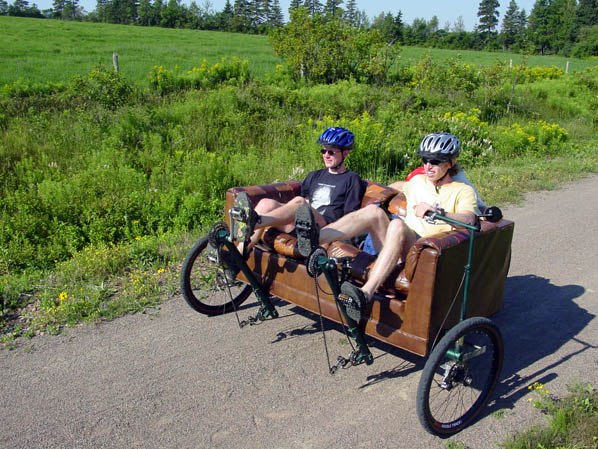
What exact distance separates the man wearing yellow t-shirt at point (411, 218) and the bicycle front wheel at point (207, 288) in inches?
39.0

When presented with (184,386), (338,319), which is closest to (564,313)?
(338,319)

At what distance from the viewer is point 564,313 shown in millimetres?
4980

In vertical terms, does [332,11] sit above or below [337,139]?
above

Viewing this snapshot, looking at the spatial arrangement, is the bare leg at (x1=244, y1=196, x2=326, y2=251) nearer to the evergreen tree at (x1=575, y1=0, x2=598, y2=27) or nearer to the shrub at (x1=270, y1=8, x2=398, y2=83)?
the shrub at (x1=270, y1=8, x2=398, y2=83)

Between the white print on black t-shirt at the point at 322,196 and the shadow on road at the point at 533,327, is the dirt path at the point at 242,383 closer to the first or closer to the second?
the shadow on road at the point at 533,327

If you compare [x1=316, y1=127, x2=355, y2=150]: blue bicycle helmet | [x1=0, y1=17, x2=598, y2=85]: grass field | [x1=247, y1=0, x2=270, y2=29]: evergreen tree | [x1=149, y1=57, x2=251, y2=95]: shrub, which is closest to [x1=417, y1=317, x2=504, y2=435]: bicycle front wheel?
[x1=316, y1=127, x2=355, y2=150]: blue bicycle helmet

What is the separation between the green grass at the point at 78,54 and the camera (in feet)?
58.5

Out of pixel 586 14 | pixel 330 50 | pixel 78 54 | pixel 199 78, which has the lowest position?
pixel 199 78

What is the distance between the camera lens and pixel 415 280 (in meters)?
3.50

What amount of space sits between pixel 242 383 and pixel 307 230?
3.82 feet

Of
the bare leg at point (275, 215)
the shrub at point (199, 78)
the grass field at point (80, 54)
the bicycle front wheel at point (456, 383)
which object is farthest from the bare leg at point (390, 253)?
the grass field at point (80, 54)

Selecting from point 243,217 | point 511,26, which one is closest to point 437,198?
point 243,217

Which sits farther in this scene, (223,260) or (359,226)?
(223,260)

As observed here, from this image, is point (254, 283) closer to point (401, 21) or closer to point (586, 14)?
point (401, 21)
